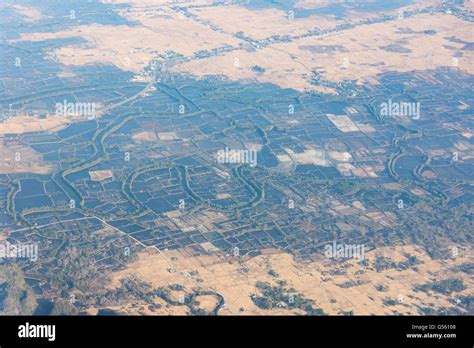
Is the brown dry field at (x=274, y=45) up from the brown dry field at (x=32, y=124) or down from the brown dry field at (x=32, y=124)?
up

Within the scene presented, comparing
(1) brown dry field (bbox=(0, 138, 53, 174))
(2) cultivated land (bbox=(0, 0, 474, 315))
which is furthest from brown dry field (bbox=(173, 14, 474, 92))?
(1) brown dry field (bbox=(0, 138, 53, 174))

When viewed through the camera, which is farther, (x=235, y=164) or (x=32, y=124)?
(x=32, y=124)

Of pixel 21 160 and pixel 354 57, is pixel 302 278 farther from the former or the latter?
pixel 354 57

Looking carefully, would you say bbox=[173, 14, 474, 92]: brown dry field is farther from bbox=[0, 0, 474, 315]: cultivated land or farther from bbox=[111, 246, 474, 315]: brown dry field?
bbox=[111, 246, 474, 315]: brown dry field

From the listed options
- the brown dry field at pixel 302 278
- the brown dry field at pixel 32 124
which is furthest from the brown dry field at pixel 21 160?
the brown dry field at pixel 302 278

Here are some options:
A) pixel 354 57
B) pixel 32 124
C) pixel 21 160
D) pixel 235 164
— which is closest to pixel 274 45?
pixel 354 57

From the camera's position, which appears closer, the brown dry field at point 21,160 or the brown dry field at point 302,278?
the brown dry field at point 302,278

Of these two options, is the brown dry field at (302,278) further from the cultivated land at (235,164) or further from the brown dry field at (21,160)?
the brown dry field at (21,160)
